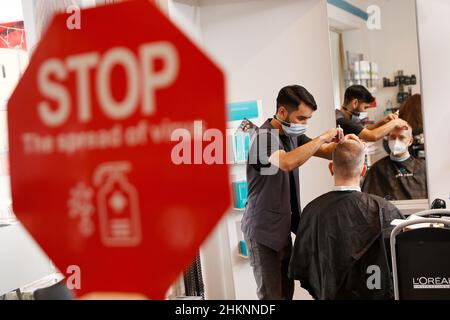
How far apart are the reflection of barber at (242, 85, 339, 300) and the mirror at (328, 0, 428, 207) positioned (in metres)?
0.21

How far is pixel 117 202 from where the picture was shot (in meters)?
0.73

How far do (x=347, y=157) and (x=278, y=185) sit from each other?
1.09 ft

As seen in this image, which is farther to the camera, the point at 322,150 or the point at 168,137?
the point at 322,150

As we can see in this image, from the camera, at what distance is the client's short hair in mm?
2168

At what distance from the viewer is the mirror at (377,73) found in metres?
2.29

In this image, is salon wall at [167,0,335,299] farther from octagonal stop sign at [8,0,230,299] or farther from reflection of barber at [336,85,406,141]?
octagonal stop sign at [8,0,230,299]

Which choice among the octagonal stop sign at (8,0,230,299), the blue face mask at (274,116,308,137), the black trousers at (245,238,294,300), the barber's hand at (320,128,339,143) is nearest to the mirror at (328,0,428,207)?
the barber's hand at (320,128,339,143)

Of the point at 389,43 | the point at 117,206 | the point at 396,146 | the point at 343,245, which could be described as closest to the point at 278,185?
the point at 343,245

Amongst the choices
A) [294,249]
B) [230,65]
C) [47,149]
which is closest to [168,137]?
[47,149]

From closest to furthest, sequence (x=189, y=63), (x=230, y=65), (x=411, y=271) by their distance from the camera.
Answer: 1. (x=189, y=63)
2. (x=411, y=271)
3. (x=230, y=65)

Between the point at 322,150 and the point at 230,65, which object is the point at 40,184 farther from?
the point at 322,150

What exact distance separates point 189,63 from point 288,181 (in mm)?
1545

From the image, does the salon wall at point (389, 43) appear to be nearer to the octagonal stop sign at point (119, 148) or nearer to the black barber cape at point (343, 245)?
the black barber cape at point (343, 245)

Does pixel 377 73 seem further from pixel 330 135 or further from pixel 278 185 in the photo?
pixel 278 185
